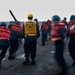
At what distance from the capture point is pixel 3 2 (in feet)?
94.9

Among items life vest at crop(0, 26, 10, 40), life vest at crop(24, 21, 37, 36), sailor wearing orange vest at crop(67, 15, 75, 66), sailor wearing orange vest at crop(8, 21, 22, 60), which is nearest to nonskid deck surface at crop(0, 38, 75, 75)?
sailor wearing orange vest at crop(8, 21, 22, 60)

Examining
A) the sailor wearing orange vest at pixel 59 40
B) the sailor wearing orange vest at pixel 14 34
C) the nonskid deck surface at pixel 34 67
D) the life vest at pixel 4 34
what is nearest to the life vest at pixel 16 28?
the sailor wearing orange vest at pixel 14 34

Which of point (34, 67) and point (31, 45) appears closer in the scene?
point (34, 67)

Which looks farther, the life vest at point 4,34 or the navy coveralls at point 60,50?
the life vest at point 4,34

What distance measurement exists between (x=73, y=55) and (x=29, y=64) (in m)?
1.33

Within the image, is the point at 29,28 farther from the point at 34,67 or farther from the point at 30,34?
the point at 34,67

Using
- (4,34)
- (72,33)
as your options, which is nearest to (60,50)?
(72,33)

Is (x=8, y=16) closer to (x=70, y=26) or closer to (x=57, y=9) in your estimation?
(x=57, y=9)

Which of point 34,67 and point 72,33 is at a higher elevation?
point 72,33

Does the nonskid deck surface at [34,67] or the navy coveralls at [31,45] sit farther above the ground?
the navy coveralls at [31,45]

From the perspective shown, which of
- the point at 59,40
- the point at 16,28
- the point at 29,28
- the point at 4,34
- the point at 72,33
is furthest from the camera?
the point at 16,28

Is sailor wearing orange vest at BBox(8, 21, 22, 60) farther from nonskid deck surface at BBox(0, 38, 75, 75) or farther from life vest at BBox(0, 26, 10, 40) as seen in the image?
life vest at BBox(0, 26, 10, 40)

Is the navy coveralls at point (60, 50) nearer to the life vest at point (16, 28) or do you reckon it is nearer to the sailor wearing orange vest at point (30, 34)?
the sailor wearing orange vest at point (30, 34)

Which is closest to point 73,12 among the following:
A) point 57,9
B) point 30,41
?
point 57,9
